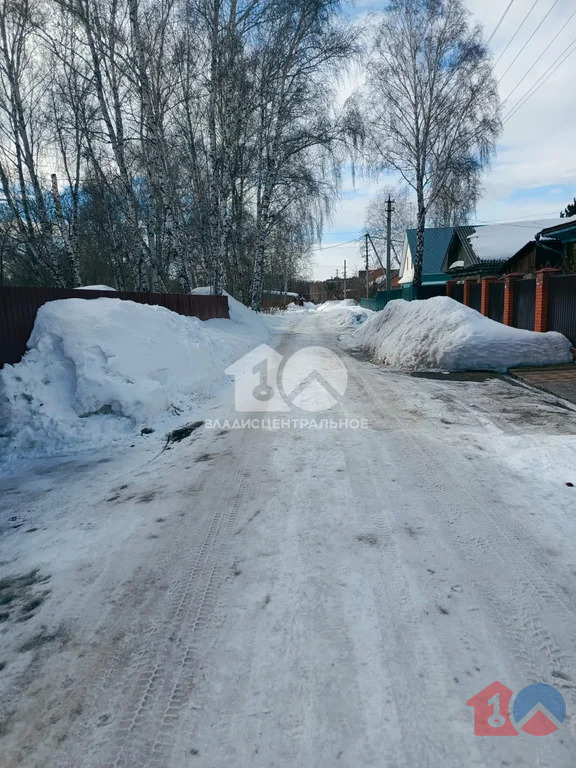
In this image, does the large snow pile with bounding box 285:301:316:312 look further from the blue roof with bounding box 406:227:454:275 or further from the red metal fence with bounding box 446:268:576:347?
the red metal fence with bounding box 446:268:576:347

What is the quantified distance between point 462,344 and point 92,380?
748 centimetres

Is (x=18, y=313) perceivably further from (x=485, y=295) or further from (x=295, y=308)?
(x=295, y=308)

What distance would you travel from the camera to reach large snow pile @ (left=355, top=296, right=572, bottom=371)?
33.1 feet

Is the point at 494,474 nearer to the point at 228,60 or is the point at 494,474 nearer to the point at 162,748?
the point at 162,748

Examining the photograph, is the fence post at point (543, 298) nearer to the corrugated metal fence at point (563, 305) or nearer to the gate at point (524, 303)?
the corrugated metal fence at point (563, 305)

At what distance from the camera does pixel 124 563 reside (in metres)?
3.04

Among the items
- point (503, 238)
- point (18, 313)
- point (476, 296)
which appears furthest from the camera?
point (503, 238)
